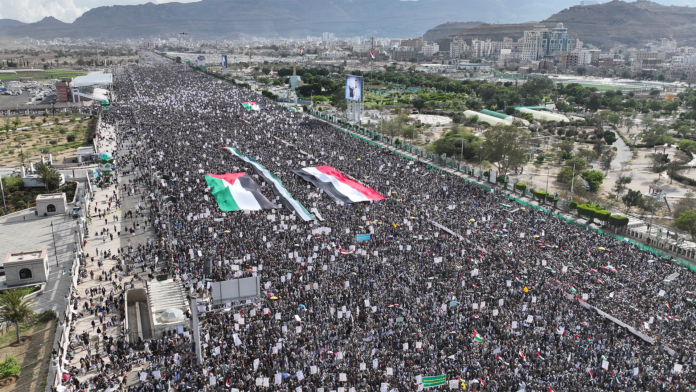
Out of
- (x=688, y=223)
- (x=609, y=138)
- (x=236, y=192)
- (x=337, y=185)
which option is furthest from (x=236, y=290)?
(x=609, y=138)

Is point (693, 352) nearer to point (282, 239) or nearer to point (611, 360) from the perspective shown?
point (611, 360)

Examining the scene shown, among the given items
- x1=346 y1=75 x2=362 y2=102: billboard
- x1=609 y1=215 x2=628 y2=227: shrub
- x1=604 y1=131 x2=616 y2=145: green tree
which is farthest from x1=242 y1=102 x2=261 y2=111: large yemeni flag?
x1=609 y1=215 x2=628 y2=227: shrub

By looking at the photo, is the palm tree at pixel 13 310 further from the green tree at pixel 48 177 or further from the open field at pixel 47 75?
the open field at pixel 47 75

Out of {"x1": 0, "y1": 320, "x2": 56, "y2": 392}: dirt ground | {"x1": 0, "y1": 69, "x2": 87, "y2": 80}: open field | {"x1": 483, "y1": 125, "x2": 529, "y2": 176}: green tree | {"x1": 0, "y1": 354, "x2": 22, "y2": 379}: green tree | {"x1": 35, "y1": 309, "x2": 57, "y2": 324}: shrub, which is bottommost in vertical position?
{"x1": 0, "y1": 320, "x2": 56, "y2": 392}: dirt ground

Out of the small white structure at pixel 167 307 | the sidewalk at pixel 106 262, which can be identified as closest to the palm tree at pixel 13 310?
the sidewalk at pixel 106 262

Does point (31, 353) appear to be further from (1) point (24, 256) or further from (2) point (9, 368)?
(1) point (24, 256)

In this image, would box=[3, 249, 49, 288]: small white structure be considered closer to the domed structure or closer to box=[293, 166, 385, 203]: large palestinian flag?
the domed structure
